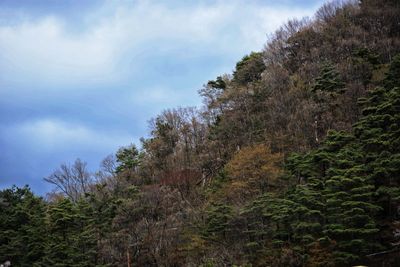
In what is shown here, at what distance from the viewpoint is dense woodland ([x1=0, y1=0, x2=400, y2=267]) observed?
24266 mm

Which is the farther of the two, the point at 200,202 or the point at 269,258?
the point at 200,202

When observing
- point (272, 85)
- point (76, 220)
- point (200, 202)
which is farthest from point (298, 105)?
point (76, 220)

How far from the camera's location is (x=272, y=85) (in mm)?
42625

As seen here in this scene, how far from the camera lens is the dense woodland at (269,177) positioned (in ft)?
79.6

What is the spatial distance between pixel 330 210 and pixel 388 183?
12.1ft

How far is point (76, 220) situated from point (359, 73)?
28.1 meters

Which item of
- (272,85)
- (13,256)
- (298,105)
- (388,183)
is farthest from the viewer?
(272,85)

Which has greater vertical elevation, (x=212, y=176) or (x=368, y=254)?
(x=212, y=176)

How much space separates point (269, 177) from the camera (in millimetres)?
30359

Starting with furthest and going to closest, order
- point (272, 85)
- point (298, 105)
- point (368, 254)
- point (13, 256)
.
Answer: point (272, 85) → point (298, 105) → point (13, 256) → point (368, 254)

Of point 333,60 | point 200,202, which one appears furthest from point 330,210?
point 333,60

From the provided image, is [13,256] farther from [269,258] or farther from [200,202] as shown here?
[269,258]

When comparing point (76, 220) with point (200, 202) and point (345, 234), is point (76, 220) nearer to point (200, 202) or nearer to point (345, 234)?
point (200, 202)

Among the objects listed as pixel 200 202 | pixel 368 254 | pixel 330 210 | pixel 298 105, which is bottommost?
pixel 368 254
